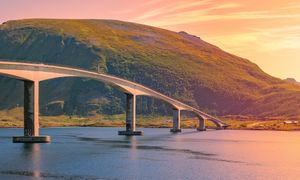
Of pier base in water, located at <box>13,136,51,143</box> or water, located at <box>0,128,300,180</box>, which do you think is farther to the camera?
pier base in water, located at <box>13,136,51,143</box>

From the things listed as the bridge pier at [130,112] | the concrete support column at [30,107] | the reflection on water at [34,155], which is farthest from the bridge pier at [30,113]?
the bridge pier at [130,112]

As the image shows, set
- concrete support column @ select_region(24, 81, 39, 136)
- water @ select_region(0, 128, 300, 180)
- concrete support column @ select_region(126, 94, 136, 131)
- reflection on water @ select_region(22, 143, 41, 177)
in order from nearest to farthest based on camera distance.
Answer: water @ select_region(0, 128, 300, 180) < reflection on water @ select_region(22, 143, 41, 177) < concrete support column @ select_region(24, 81, 39, 136) < concrete support column @ select_region(126, 94, 136, 131)

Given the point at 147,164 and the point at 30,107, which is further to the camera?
the point at 30,107

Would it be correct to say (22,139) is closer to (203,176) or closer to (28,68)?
(28,68)

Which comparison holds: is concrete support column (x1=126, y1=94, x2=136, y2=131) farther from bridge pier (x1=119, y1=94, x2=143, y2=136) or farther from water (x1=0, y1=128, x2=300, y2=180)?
water (x1=0, y1=128, x2=300, y2=180)

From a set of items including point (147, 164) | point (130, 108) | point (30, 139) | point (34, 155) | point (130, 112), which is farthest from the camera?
point (130, 108)

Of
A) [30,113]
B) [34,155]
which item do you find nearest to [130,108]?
[30,113]

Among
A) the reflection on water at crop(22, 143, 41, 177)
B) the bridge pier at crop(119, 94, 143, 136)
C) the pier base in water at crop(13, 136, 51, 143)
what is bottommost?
the reflection on water at crop(22, 143, 41, 177)

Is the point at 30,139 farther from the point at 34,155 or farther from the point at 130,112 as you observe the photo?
the point at 130,112

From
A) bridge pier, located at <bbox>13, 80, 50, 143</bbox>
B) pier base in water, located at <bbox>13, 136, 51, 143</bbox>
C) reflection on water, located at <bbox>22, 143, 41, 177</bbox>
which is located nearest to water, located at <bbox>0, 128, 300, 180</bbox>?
reflection on water, located at <bbox>22, 143, 41, 177</bbox>

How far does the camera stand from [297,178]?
7294 cm

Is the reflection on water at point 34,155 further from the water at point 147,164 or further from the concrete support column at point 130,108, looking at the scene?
the concrete support column at point 130,108

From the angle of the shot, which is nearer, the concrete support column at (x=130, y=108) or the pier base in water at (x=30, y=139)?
the pier base in water at (x=30, y=139)

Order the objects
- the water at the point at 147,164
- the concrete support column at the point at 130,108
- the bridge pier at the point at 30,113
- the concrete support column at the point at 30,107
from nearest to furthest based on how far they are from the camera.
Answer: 1. the water at the point at 147,164
2. the bridge pier at the point at 30,113
3. the concrete support column at the point at 30,107
4. the concrete support column at the point at 130,108
